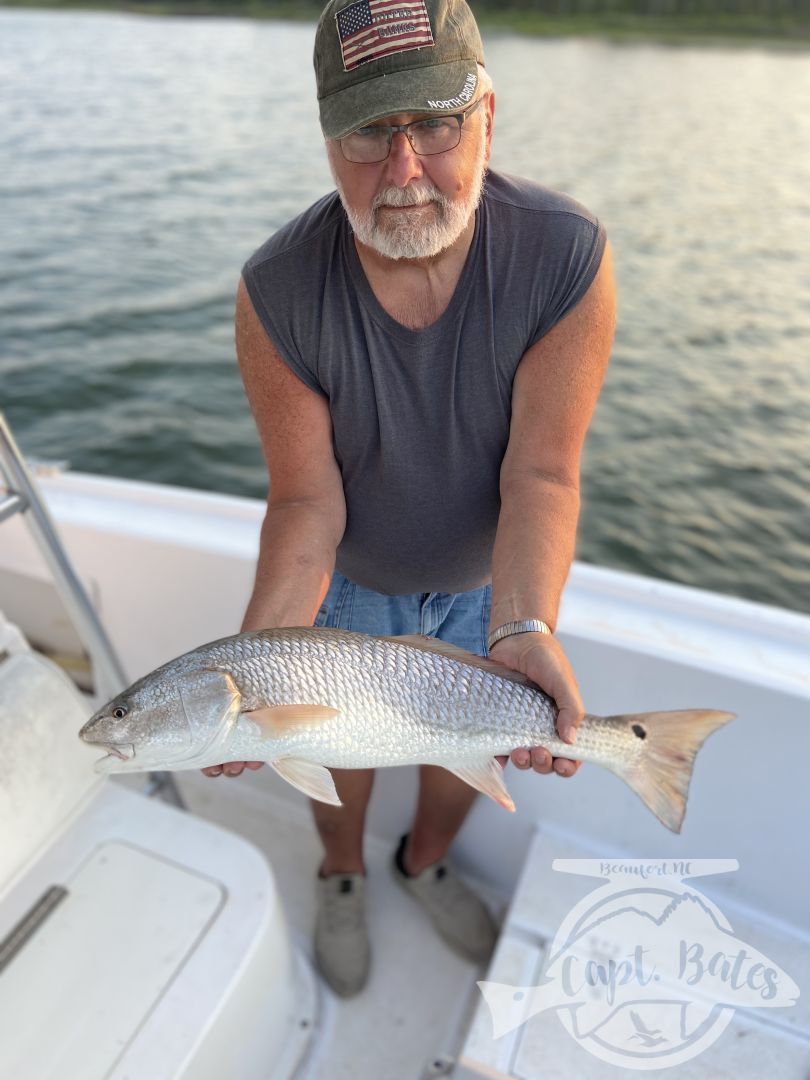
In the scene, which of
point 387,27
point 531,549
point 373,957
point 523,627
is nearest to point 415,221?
point 387,27

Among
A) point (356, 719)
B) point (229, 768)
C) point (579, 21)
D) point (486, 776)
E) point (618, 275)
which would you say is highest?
point (356, 719)

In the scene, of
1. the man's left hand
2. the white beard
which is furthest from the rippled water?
the white beard

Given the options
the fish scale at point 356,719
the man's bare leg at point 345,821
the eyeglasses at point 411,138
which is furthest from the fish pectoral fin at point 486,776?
the eyeglasses at point 411,138

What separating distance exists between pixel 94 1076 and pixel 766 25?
46927 millimetres

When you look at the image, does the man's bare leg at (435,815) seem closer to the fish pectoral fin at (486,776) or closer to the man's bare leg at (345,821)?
the man's bare leg at (345,821)

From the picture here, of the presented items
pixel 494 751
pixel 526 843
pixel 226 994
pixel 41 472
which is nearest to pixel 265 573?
pixel 494 751

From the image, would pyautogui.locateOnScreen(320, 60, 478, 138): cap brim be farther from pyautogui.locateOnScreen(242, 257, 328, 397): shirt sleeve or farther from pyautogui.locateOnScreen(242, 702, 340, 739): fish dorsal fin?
pyautogui.locateOnScreen(242, 702, 340, 739): fish dorsal fin

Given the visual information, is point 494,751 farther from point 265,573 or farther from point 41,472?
point 41,472

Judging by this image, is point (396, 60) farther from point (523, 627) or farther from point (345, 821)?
point (345, 821)

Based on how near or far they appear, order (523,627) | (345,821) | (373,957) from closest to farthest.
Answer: (523,627) < (345,821) < (373,957)

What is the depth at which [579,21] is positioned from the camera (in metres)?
38.9

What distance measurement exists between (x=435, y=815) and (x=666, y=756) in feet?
3.40

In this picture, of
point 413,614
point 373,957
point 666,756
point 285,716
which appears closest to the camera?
point 285,716

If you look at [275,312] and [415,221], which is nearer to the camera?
[415,221]
